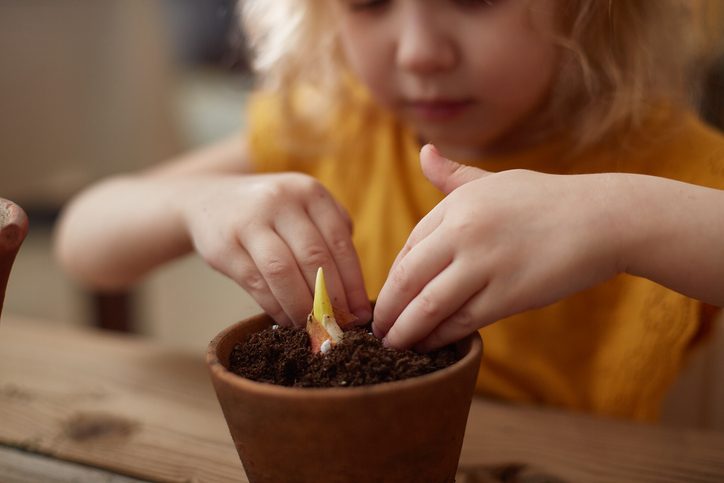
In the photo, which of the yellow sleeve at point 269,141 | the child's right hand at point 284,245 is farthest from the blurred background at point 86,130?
the child's right hand at point 284,245

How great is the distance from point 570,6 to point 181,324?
1788mm

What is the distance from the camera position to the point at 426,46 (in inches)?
28.8

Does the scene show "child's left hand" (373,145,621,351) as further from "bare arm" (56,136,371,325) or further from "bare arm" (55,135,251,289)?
"bare arm" (55,135,251,289)

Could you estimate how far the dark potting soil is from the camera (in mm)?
490

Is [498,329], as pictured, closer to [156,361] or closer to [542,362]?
[542,362]

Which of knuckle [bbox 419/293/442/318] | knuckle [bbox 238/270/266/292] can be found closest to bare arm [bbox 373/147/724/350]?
knuckle [bbox 419/293/442/318]

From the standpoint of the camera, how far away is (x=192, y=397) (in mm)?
793

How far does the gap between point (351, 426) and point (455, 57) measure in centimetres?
45

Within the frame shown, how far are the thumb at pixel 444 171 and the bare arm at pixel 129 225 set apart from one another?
396mm

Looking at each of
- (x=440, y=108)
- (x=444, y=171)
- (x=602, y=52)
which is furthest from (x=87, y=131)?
(x=444, y=171)

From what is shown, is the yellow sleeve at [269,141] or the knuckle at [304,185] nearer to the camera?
the knuckle at [304,185]

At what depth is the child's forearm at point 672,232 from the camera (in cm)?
54

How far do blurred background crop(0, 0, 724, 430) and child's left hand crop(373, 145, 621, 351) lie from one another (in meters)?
1.20

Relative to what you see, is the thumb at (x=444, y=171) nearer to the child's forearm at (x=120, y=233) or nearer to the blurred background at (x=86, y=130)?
the child's forearm at (x=120, y=233)
